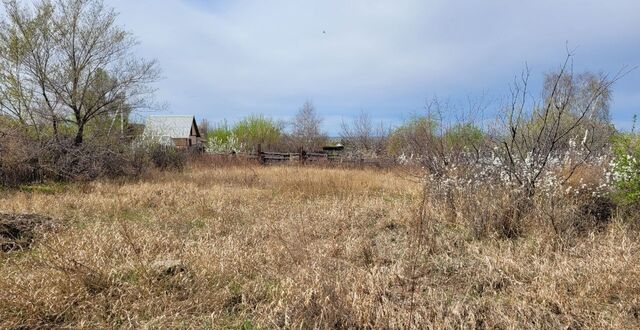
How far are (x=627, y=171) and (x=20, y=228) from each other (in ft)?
25.1

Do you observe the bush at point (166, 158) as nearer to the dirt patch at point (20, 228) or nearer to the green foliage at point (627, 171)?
the dirt patch at point (20, 228)

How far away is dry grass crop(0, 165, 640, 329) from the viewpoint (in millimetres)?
2900

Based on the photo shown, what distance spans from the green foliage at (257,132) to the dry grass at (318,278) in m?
33.0

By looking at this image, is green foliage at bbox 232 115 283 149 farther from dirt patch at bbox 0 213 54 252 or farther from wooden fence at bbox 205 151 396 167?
dirt patch at bbox 0 213 54 252

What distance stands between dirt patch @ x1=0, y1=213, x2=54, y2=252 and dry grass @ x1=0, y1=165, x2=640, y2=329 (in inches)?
10.8

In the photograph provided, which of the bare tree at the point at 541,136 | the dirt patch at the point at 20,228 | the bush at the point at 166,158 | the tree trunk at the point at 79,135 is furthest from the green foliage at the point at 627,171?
the bush at the point at 166,158

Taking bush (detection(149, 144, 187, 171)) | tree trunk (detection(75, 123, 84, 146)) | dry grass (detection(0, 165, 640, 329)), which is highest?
tree trunk (detection(75, 123, 84, 146))

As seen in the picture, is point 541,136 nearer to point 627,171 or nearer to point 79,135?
point 627,171

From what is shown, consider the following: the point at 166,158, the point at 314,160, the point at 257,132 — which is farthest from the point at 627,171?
the point at 257,132

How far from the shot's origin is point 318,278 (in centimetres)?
334

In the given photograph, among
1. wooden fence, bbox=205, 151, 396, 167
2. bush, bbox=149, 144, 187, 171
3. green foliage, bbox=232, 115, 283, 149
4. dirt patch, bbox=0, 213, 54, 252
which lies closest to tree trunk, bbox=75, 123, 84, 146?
bush, bbox=149, 144, 187, 171

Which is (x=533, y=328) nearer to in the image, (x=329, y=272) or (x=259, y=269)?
(x=329, y=272)

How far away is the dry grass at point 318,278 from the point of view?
290 cm

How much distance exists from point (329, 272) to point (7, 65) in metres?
14.2
